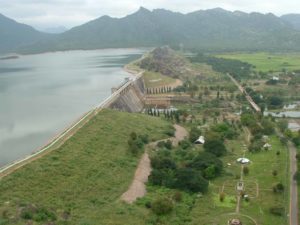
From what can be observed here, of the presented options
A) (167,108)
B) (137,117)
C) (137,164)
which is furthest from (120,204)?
(167,108)

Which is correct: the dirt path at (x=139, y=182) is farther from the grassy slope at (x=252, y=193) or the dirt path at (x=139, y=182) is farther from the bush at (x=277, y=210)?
the bush at (x=277, y=210)

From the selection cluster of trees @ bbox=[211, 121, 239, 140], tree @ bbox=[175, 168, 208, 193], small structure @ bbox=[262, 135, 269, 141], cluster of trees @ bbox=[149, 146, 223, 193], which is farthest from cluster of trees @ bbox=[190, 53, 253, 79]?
tree @ bbox=[175, 168, 208, 193]

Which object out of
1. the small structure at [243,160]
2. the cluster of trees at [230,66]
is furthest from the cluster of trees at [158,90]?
the small structure at [243,160]

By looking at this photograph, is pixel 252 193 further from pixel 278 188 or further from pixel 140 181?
pixel 140 181

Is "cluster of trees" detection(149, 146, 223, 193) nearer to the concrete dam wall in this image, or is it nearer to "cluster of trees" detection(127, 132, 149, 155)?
"cluster of trees" detection(127, 132, 149, 155)

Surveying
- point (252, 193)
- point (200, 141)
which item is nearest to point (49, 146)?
point (200, 141)
